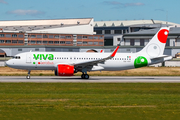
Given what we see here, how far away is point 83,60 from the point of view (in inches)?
1722

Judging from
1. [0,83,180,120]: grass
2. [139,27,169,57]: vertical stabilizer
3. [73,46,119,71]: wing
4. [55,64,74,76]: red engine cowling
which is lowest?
Answer: [0,83,180,120]: grass

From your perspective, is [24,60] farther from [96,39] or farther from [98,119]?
[96,39]

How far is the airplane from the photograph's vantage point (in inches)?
1635

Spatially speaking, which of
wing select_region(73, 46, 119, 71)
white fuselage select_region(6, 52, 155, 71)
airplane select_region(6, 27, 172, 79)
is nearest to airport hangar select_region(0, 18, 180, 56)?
airplane select_region(6, 27, 172, 79)

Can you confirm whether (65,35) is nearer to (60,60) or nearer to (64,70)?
(60,60)

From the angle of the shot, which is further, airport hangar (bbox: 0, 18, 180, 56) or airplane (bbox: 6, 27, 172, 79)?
airport hangar (bbox: 0, 18, 180, 56)

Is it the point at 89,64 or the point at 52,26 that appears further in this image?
the point at 52,26

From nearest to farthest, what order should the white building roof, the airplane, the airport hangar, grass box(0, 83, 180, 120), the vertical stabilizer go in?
grass box(0, 83, 180, 120) → the airplane → the vertical stabilizer → the airport hangar → the white building roof

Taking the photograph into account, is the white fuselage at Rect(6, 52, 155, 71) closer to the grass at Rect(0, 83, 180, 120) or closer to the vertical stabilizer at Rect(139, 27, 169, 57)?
the vertical stabilizer at Rect(139, 27, 169, 57)

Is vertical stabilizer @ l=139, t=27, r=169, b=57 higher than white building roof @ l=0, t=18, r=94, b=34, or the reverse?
white building roof @ l=0, t=18, r=94, b=34

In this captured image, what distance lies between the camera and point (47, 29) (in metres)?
141

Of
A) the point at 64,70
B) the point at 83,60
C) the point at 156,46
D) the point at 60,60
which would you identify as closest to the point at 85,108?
the point at 64,70

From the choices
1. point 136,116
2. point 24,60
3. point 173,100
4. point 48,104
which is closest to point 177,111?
point 136,116

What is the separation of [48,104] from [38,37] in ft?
388
